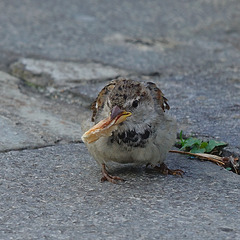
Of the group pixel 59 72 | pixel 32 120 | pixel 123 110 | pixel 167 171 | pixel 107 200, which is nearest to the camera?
pixel 107 200

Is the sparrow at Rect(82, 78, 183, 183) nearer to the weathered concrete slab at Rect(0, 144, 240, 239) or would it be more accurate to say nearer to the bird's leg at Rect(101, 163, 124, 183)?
the bird's leg at Rect(101, 163, 124, 183)

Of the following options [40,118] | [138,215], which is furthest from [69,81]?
[138,215]

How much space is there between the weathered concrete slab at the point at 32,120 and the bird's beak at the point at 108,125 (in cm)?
90

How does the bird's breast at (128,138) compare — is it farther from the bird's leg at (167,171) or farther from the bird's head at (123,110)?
the bird's leg at (167,171)

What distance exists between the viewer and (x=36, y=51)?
6527 millimetres

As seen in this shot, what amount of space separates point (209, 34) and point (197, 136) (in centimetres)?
326

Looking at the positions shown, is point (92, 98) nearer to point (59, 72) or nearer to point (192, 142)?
point (59, 72)

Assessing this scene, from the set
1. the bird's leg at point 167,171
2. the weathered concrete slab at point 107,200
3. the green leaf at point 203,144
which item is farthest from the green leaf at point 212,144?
the bird's leg at point 167,171

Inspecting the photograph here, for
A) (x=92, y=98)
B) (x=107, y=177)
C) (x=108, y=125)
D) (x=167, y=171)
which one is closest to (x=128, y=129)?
(x=108, y=125)

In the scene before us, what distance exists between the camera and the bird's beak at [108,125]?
3.39m

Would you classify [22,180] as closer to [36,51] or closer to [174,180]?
[174,180]

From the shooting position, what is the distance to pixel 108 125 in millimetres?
3400

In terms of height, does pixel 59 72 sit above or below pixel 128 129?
below

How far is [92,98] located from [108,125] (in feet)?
6.04
